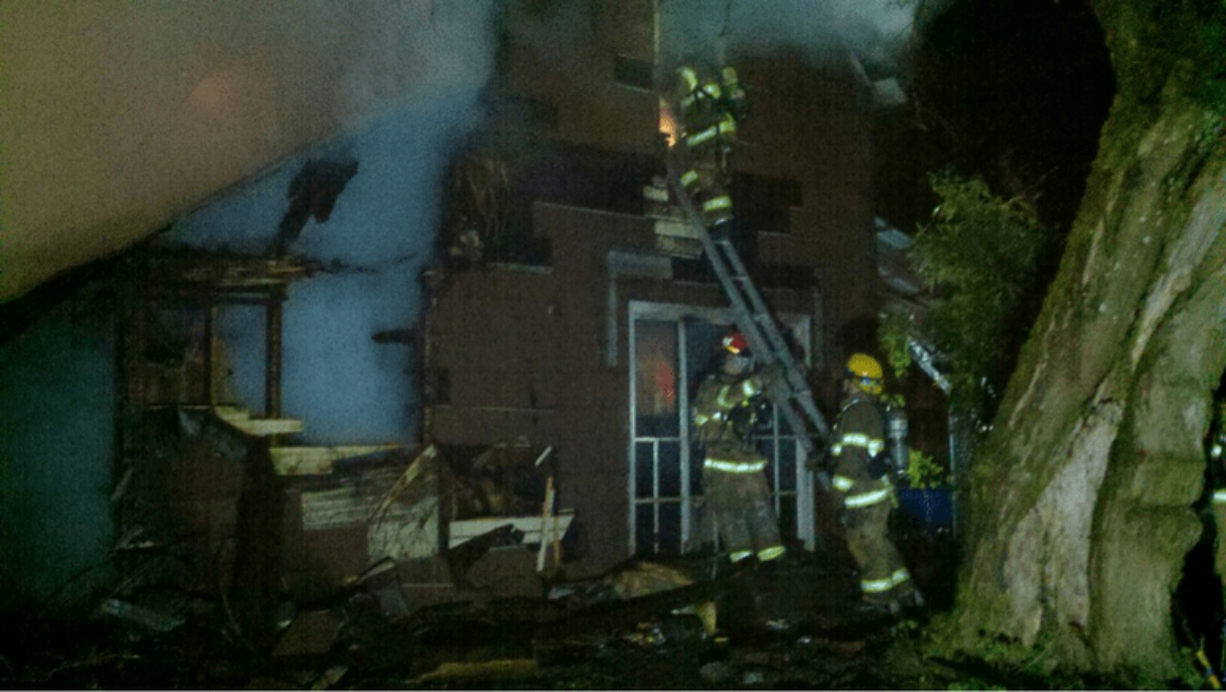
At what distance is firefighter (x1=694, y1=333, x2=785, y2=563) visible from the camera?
6.95 meters

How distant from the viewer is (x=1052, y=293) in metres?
4.73

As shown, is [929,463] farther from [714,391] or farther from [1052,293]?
[1052,293]

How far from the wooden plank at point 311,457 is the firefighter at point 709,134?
3.68 metres

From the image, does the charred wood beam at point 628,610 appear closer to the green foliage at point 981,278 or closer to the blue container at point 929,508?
the green foliage at point 981,278

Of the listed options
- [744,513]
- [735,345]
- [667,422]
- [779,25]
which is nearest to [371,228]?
[735,345]

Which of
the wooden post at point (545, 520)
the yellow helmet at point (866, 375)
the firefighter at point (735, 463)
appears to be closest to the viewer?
the yellow helmet at point (866, 375)

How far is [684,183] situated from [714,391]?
204cm

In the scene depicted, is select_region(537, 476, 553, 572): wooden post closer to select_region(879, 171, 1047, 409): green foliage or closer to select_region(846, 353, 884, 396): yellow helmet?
select_region(846, 353, 884, 396): yellow helmet

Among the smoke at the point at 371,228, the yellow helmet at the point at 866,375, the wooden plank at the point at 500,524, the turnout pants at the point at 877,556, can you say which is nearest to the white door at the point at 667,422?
the wooden plank at the point at 500,524

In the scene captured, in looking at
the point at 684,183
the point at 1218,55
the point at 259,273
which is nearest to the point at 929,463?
the point at 684,183

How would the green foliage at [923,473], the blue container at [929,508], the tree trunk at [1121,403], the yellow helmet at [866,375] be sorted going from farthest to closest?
the green foliage at [923,473]
the blue container at [929,508]
the yellow helmet at [866,375]
the tree trunk at [1121,403]

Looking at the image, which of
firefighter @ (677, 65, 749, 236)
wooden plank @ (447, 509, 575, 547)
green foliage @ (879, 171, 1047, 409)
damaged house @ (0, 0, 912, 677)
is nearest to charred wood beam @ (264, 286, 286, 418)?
damaged house @ (0, 0, 912, 677)

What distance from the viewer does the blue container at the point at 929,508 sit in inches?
344

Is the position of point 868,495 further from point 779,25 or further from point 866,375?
point 779,25
